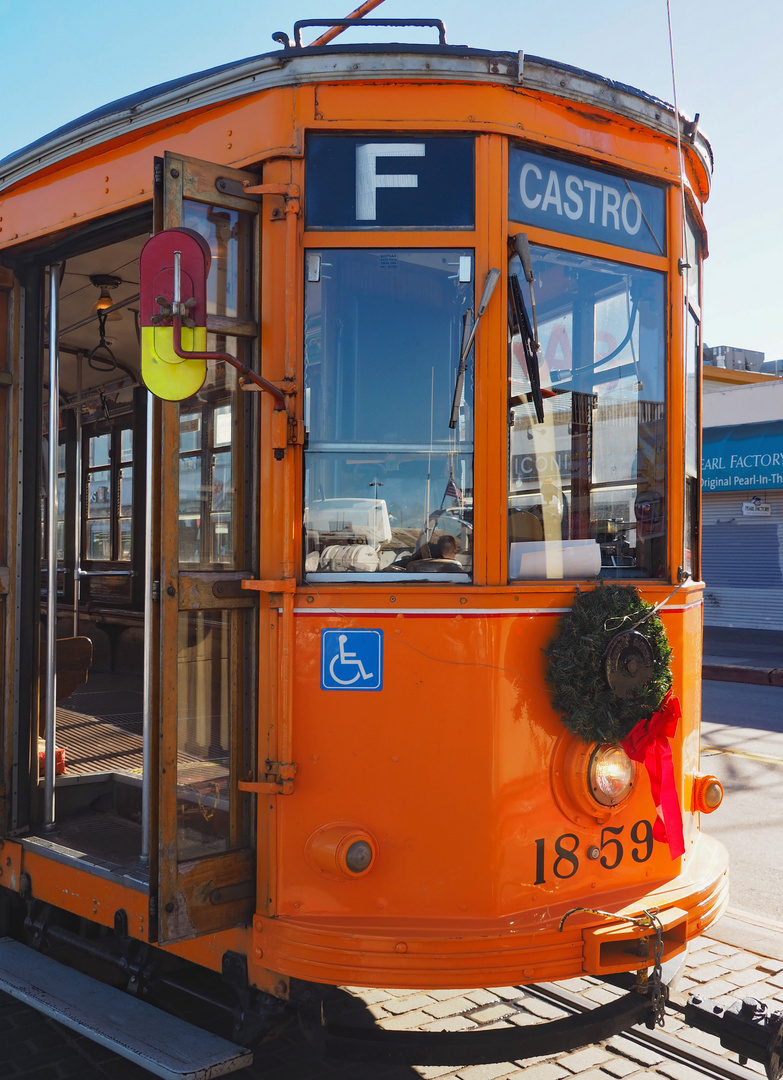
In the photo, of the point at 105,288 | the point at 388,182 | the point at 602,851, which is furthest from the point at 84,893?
the point at 105,288

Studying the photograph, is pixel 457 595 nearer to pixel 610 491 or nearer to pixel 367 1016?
pixel 610 491

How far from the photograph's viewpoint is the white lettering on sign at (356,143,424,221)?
2846mm

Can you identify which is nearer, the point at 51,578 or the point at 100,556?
the point at 51,578

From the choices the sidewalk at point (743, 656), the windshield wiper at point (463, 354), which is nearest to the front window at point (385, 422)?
the windshield wiper at point (463, 354)

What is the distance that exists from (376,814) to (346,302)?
156 centimetres

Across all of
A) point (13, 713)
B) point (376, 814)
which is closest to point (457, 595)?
point (376, 814)

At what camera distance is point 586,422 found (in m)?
3.15

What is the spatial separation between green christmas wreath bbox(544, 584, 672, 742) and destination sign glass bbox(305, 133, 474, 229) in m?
1.25

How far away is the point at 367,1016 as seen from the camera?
11.3 feet

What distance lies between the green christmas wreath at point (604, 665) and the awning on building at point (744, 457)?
1355cm

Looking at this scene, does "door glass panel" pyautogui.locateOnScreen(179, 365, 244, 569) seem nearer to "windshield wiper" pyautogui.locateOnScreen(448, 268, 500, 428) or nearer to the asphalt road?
"windshield wiper" pyautogui.locateOnScreen(448, 268, 500, 428)

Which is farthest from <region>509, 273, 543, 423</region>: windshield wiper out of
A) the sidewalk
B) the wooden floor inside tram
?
the sidewalk

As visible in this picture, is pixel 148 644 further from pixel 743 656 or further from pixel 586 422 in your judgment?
pixel 743 656

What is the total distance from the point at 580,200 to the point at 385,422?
0.98 m
